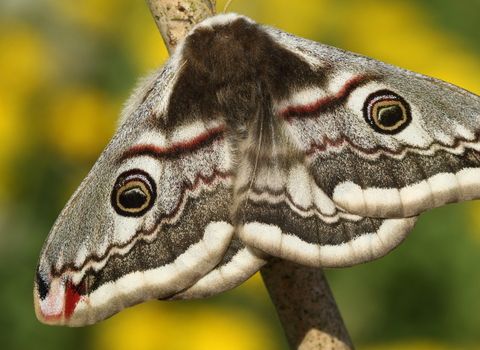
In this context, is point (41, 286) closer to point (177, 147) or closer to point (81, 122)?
point (177, 147)

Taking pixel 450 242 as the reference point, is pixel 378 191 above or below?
above

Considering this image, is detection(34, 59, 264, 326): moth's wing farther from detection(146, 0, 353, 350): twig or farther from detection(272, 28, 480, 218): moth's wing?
detection(272, 28, 480, 218): moth's wing

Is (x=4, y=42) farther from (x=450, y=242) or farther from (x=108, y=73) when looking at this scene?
(x=450, y=242)

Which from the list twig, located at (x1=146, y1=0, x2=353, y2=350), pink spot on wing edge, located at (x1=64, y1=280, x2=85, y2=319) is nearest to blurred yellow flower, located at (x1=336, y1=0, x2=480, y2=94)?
twig, located at (x1=146, y1=0, x2=353, y2=350)

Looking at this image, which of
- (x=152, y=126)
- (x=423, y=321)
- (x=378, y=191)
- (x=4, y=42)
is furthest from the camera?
(x=4, y=42)

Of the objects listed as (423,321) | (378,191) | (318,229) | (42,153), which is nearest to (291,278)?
(318,229)

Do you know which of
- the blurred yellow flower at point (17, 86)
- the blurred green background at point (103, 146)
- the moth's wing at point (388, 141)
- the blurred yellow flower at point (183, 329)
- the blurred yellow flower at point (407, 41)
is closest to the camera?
the moth's wing at point (388, 141)

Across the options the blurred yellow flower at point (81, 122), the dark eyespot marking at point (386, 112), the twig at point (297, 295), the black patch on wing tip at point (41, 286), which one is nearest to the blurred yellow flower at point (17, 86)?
the blurred yellow flower at point (81, 122)

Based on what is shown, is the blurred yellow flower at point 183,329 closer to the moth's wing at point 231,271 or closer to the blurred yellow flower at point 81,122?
the blurred yellow flower at point 81,122
